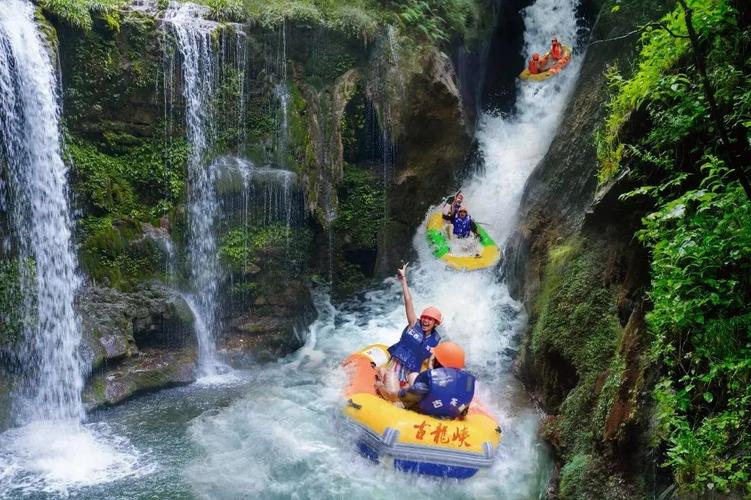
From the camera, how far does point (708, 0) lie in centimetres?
420

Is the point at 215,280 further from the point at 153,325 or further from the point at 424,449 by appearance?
the point at 424,449

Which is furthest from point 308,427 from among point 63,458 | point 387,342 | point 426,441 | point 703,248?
point 703,248

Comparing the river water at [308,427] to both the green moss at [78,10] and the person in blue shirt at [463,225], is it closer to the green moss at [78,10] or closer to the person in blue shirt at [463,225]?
the person in blue shirt at [463,225]

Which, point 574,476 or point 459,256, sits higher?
point 459,256

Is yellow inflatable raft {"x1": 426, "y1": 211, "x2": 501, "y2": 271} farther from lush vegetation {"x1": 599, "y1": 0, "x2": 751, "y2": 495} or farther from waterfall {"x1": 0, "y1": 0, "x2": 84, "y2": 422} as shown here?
waterfall {"x1": 0, "y1": 0, "x2": 84, "y2": 422}

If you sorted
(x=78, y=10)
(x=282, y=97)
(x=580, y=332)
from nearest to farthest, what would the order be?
(x=580, y=332)
(x=78, y=10)
(x=282, y=97)

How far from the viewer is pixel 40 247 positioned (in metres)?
7.16

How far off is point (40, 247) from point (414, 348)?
476cm

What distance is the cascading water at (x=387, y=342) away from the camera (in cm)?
536

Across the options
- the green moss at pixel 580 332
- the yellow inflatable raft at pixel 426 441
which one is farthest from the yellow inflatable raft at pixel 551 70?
the yellow inflatable raft at pixel 426 441

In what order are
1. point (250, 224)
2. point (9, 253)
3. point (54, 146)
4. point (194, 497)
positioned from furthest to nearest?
1. point (250, 224)
2. point (54, 146)
3. point (9, 253)
4. point (194, 497)

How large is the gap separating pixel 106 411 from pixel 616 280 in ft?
19.2

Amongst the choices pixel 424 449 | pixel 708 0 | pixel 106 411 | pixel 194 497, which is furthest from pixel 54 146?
pixel 708 0

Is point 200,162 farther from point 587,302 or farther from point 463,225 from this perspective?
point 587,302
